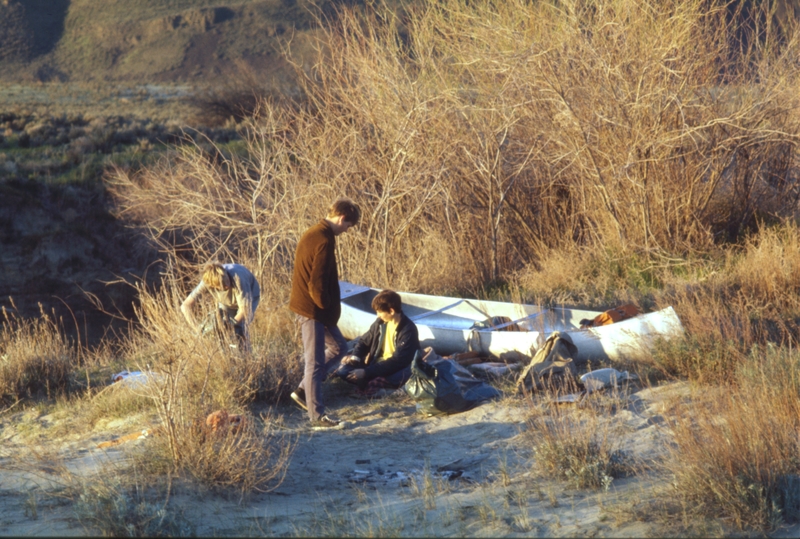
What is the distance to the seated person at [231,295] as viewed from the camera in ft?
22.3

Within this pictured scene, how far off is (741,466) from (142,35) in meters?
61.4

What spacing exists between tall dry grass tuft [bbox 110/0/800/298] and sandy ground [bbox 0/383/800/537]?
5146 millimetres

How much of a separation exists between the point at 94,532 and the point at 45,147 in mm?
24669

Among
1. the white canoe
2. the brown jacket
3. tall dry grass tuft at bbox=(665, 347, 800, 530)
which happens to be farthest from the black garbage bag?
tall dry grass tuft at bbox=(665, 347, 800, 530)

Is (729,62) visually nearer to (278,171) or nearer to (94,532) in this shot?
(278,171)

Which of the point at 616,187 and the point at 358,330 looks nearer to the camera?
the point at 358,330

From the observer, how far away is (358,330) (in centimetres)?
934

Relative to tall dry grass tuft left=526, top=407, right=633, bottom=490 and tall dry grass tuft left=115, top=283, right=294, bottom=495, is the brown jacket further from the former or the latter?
tall dry grass tuft left=526, top=407, right=633, bottom=490

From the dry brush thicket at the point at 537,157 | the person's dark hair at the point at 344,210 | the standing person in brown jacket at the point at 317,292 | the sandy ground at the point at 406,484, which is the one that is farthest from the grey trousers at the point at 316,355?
the dry brush thicket at the point at 537,157

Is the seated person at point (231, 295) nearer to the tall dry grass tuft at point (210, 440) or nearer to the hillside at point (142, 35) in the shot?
the tall dry grass tuft at point (210, 440)

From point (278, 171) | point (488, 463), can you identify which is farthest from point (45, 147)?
point (488, 463)

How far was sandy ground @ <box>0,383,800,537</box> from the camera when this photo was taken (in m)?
4.16

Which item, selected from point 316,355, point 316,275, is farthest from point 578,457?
point 316,275

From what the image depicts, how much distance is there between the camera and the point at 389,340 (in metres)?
7.41
